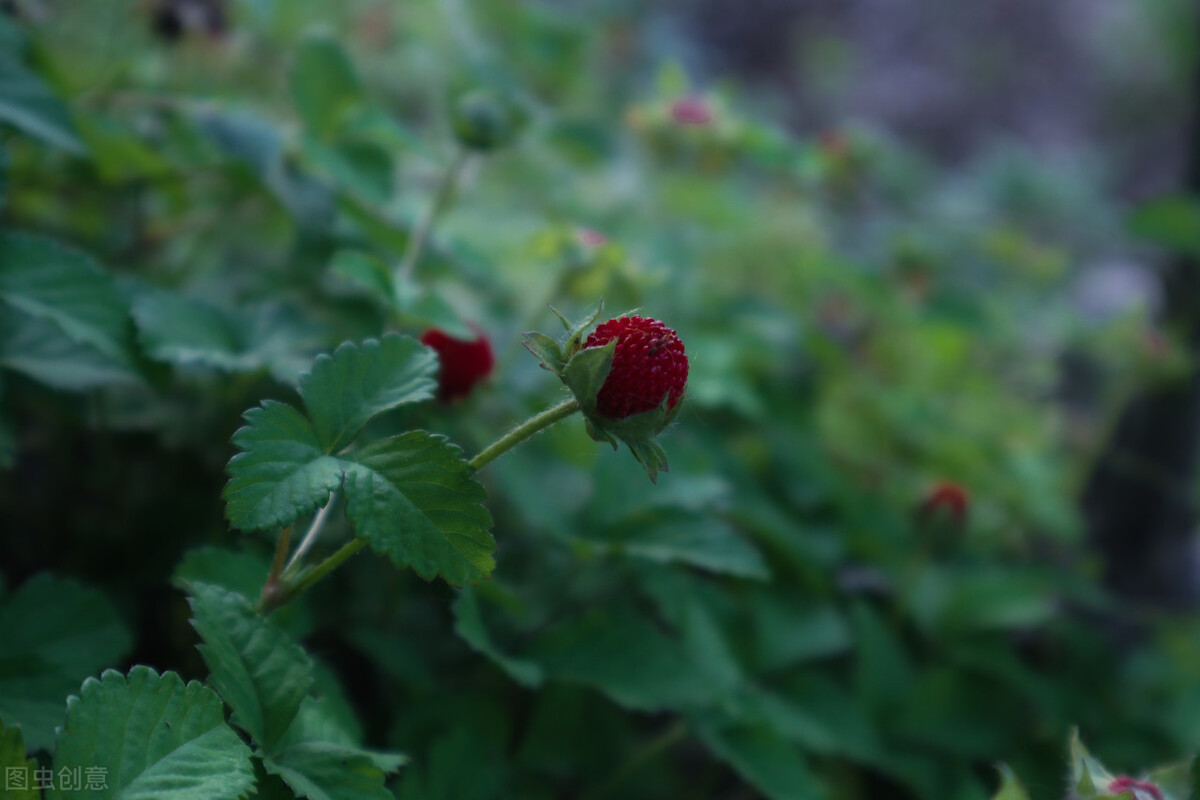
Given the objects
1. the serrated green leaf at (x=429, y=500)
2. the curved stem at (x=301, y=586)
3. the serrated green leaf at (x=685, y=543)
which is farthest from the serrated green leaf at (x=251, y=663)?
the serrated green leaf at (x=685, y=543)

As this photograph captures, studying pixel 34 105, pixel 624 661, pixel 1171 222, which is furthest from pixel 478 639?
pixel 1171 222

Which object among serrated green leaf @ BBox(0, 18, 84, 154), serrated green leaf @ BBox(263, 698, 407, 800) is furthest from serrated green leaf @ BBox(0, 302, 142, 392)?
serrated green leaf @ BBox(263, 698, 407, 800)

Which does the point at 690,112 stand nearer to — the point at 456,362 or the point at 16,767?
the point at 456,362

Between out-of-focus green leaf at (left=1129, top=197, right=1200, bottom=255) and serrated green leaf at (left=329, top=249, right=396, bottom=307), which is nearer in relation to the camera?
serrated green leaf at (left=329, top=249, right=396, bottom=307)

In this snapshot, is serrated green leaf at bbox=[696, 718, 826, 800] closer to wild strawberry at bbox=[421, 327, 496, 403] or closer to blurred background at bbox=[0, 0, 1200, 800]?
blurred background at bbox=[0, 0, 1200, 800]

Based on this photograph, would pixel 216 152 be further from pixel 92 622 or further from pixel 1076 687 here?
pixel 1076 687

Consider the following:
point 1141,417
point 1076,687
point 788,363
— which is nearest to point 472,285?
point 788,363

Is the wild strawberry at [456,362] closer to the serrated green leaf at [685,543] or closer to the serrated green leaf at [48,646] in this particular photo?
the serrated green leaf at [685,543]
